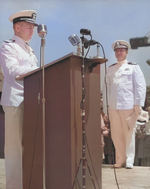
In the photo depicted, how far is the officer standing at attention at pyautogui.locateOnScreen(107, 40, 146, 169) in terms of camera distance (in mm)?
3648

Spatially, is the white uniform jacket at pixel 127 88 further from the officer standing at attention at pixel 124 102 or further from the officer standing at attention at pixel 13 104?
the officer standing at attention at pixel 13 104

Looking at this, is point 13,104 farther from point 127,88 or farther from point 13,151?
point 127,88

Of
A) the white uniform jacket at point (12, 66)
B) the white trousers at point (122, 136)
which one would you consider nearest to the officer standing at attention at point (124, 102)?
the white trousers at point (122, 136)

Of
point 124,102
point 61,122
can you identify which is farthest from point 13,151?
point 124,102

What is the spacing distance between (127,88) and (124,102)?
0.65 feet

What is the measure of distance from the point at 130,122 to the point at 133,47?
6.85ft

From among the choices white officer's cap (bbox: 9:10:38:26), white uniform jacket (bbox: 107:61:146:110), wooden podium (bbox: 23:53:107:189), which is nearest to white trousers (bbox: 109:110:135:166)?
white uniform jacket (bbox: 107:61:146:110)

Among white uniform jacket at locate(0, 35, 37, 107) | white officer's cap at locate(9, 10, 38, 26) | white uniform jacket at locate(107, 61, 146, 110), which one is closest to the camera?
white uniform jacket at locate(0, 35, 37, 107)

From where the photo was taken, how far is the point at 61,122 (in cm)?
178

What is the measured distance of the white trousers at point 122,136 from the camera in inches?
145

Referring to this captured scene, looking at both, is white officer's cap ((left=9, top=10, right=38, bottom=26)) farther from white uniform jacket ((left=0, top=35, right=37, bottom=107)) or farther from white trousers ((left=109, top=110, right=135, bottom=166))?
white trousers ((left=109, top=110, right=135, bottom=166))

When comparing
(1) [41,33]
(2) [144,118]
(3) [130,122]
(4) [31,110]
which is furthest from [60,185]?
(2) [144,118]

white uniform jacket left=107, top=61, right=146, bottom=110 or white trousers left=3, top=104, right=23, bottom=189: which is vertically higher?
white uniform jacket left=107, top=61, right=146, bottom=110

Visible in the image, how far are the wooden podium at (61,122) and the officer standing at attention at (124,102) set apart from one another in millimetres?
1772
